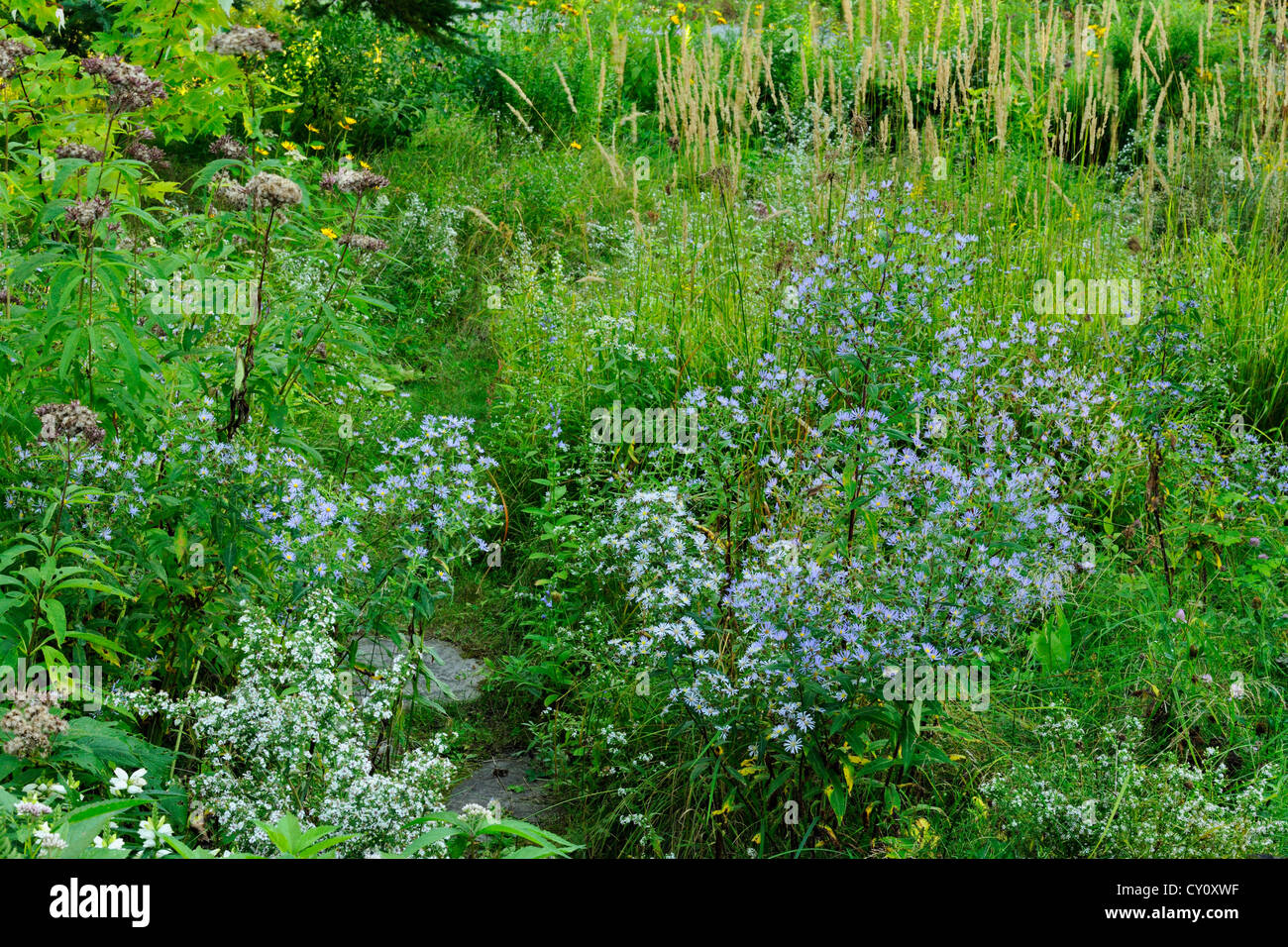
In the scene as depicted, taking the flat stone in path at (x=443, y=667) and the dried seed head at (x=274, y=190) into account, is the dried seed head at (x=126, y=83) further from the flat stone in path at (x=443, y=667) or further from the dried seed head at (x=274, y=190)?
the flat stone in path at (x=443, y=667)

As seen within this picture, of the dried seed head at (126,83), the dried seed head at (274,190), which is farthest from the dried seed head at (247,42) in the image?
the dried seed head at (274,190)

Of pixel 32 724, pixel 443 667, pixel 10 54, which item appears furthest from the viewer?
pixel 443 667

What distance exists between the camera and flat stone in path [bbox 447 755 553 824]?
3.42 metres

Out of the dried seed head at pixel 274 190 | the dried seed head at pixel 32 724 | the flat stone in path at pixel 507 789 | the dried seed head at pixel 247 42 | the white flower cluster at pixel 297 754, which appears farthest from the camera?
the dried seed head at pixel 247 42

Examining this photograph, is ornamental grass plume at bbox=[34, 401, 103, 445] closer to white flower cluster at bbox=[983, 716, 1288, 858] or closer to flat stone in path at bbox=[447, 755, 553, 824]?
flat stone in path at bbox=[447, 755, 553, 824]

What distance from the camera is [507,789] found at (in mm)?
3551

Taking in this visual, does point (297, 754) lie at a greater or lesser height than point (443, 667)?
greater

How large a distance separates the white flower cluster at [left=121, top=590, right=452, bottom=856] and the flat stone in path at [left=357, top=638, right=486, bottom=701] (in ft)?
2.89

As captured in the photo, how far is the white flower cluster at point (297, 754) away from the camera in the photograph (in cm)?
251

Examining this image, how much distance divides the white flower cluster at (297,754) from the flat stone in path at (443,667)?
88 centimetres

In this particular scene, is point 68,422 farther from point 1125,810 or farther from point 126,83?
point 1125,810

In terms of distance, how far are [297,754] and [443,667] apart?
5.07ft

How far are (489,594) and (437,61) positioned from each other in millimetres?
7251

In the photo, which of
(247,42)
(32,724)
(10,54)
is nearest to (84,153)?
(10,54)
